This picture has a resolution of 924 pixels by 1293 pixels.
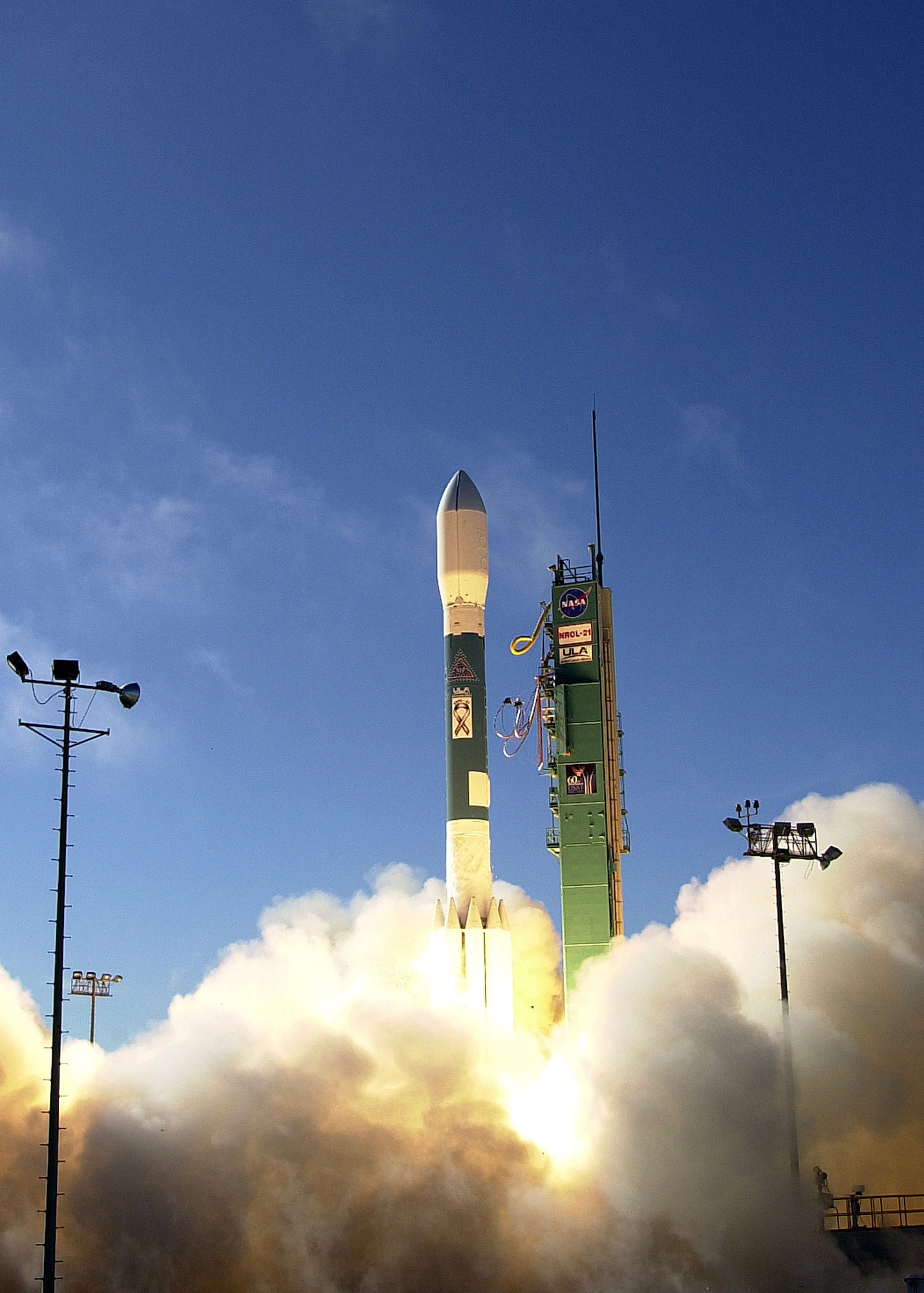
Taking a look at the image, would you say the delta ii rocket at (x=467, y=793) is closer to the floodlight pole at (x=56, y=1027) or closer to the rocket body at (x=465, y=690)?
the rocket body at (x=465, y=690)

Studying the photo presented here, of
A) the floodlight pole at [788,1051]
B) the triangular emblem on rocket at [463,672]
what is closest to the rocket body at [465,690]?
the triangular emblem on rocket at [463,672]

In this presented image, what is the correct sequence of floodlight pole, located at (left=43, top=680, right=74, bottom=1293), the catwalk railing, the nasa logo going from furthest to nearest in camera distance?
the nasa logo
the catwalk railing
floodlight pole, located at (left=43, top=680, right=74, bottom=1293)

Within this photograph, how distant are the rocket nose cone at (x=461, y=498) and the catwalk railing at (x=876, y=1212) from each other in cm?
2260

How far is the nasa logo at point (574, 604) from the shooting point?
49750 millimetres

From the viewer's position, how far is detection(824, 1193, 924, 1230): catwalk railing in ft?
140

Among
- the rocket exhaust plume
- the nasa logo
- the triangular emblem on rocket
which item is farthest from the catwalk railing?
the nasa logo

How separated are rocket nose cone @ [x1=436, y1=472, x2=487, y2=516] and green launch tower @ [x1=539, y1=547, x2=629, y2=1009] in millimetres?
3737

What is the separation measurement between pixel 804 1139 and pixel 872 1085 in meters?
2.73

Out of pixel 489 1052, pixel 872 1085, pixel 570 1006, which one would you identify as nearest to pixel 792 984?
pixel 872 1085

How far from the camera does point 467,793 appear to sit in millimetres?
Answer: 46375

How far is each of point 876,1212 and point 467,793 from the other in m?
16.4

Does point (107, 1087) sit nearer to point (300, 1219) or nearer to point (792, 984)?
point (300, 1219)

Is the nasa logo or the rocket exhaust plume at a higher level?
the nasa logo

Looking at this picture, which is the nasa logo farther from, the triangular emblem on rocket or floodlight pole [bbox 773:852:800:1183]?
floodlight pole [bbox 773:852:800:1183]
